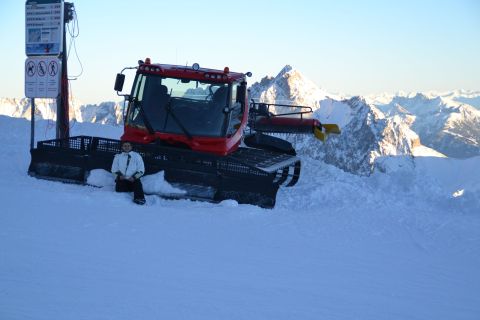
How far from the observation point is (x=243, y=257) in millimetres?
7438

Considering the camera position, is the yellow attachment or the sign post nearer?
the sign post

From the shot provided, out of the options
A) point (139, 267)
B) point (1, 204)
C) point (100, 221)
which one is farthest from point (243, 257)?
point (1, 204)

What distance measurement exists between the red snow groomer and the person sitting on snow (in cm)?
39

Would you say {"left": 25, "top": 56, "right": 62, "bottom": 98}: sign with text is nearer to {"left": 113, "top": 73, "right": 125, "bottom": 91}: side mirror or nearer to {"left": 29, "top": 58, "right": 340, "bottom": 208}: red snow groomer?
{"left": 29, "top": 58, "right": 340, "bottom": 208}: red snow groomer

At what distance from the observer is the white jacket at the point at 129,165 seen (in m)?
10.2

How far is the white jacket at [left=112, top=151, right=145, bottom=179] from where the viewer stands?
10.2 m

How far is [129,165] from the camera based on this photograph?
10.2 m

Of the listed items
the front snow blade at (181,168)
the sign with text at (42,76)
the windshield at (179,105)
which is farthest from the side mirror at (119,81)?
the sign with text at (42,76)

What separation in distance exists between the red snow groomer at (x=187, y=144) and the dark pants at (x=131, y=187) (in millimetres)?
385

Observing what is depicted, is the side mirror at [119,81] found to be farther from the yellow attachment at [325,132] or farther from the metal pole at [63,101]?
the yellow attachment at [325,132]

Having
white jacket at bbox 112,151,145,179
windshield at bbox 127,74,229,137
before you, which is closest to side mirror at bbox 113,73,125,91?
windshield at bbox 127,74,229,137

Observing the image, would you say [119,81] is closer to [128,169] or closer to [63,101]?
[128,169]

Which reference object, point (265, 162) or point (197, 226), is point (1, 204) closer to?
point (197, 226)

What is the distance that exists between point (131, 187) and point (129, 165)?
15.8 inches
